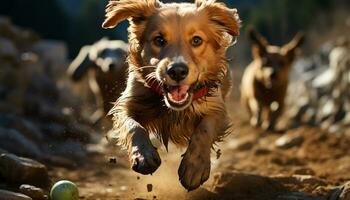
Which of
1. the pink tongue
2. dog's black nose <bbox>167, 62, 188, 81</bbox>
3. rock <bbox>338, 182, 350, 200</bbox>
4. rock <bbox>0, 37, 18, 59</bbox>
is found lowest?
rock <bbox>338, 182, 350, 200</bbox>

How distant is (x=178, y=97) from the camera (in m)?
4.54

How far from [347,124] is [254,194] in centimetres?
677

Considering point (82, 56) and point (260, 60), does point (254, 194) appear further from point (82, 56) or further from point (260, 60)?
point (260, 60)

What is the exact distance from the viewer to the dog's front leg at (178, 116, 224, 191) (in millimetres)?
4207

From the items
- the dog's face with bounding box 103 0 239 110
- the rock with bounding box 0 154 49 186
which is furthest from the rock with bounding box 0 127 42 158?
the dog's face with bounding box 103 0 239 110

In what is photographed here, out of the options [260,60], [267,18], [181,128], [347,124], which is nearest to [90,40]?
[267,18]

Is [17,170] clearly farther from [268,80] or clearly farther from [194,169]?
[268,80]

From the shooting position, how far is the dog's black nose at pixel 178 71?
4.31m

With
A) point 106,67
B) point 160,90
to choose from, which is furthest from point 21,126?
point 160,90

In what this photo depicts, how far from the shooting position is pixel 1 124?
335 inches

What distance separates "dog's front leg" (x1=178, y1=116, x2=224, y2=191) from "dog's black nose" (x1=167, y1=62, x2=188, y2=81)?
49 centimetres

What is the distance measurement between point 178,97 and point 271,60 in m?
7.81

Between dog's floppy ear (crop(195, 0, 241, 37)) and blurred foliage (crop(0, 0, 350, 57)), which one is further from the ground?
blurred foliage (crop(0, 0, 350, 57))

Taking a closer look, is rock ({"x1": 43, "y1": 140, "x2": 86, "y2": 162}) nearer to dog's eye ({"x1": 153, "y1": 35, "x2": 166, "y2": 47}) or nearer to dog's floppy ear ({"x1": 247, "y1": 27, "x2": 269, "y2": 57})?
dog's eye ({"x1": 153, "y1": 35, "x2": 166, "y2": 47})
